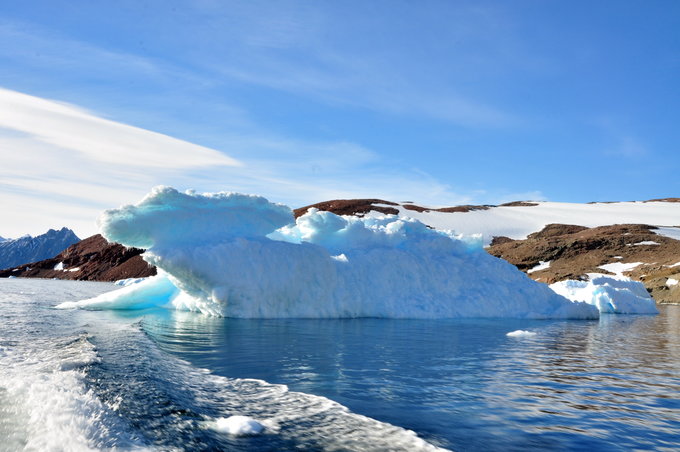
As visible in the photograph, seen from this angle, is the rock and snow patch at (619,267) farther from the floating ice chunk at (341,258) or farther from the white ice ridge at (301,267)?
the floating ice chunk at (341,258)

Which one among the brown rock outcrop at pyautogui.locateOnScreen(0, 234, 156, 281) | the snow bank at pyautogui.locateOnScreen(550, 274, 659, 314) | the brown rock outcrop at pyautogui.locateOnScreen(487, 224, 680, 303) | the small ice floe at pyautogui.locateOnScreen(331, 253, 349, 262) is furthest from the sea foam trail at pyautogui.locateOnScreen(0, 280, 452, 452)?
the brown rock outcrop at pyautogui.locateOnScreen(0, 234, 156, 281)

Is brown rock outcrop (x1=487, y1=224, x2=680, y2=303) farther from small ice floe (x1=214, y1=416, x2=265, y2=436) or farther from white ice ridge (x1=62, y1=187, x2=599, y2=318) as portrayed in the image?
small ice floe (x1=214, y1=416, x2=265, y2=436)

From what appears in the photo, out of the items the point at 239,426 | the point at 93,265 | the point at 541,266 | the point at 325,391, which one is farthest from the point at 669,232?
the point at 93,265

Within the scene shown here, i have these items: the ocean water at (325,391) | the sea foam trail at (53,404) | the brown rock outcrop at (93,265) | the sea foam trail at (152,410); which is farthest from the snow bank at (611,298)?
the brown rock outcrop at (93,265)

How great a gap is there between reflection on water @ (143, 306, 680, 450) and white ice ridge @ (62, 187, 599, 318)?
1828mm

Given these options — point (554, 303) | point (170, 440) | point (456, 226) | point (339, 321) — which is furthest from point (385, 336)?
point (456, 226)

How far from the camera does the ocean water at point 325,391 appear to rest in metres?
5.37

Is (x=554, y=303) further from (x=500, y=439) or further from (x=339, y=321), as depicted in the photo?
(x=500, y=439)

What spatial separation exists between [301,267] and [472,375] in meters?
10.00

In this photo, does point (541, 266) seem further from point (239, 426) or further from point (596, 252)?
point (239, 426)

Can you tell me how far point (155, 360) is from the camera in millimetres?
9141

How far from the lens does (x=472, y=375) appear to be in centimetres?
888

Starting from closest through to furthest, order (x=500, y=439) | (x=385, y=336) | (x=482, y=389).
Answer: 1. (x=500, y=439)
2. (x=482, y=389)
3. (x=385, y=336)

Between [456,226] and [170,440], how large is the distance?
73.2 meters
